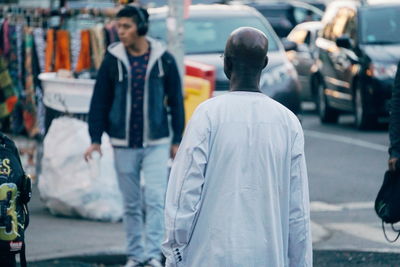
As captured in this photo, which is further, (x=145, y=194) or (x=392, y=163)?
(x=145, y=194)

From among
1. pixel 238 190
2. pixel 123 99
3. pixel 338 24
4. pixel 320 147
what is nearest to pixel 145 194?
pixel 123 99

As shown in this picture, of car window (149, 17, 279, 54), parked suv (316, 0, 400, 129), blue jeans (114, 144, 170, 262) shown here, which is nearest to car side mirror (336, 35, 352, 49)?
parked suv (316, 0, 400, 129)

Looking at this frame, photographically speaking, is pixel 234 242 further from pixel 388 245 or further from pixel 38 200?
pixel 38 200

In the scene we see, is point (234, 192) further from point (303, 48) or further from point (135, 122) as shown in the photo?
point (303, 48)

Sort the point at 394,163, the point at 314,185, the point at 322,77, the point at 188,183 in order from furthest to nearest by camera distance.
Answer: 1. the point at 322,77
2. the point at 314,185
3. the point at 394,163
4. the point at 188,183

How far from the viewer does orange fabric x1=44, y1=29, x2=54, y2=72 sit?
1235 cm

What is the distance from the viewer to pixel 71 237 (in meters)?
9.51

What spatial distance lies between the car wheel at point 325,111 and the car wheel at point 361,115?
1575 millimetres

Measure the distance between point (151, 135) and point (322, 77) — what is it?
11.6 metres

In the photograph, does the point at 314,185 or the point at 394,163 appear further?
the point at 314,185

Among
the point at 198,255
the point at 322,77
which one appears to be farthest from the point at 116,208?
the point at 322,77

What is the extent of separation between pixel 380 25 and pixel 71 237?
9136mm

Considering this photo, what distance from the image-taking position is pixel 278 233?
472cm

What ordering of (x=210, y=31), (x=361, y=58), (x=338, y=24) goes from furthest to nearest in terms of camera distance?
1. (x=338, y=24)
2. (x=361, y=58)
3. (x=210, y=31)
